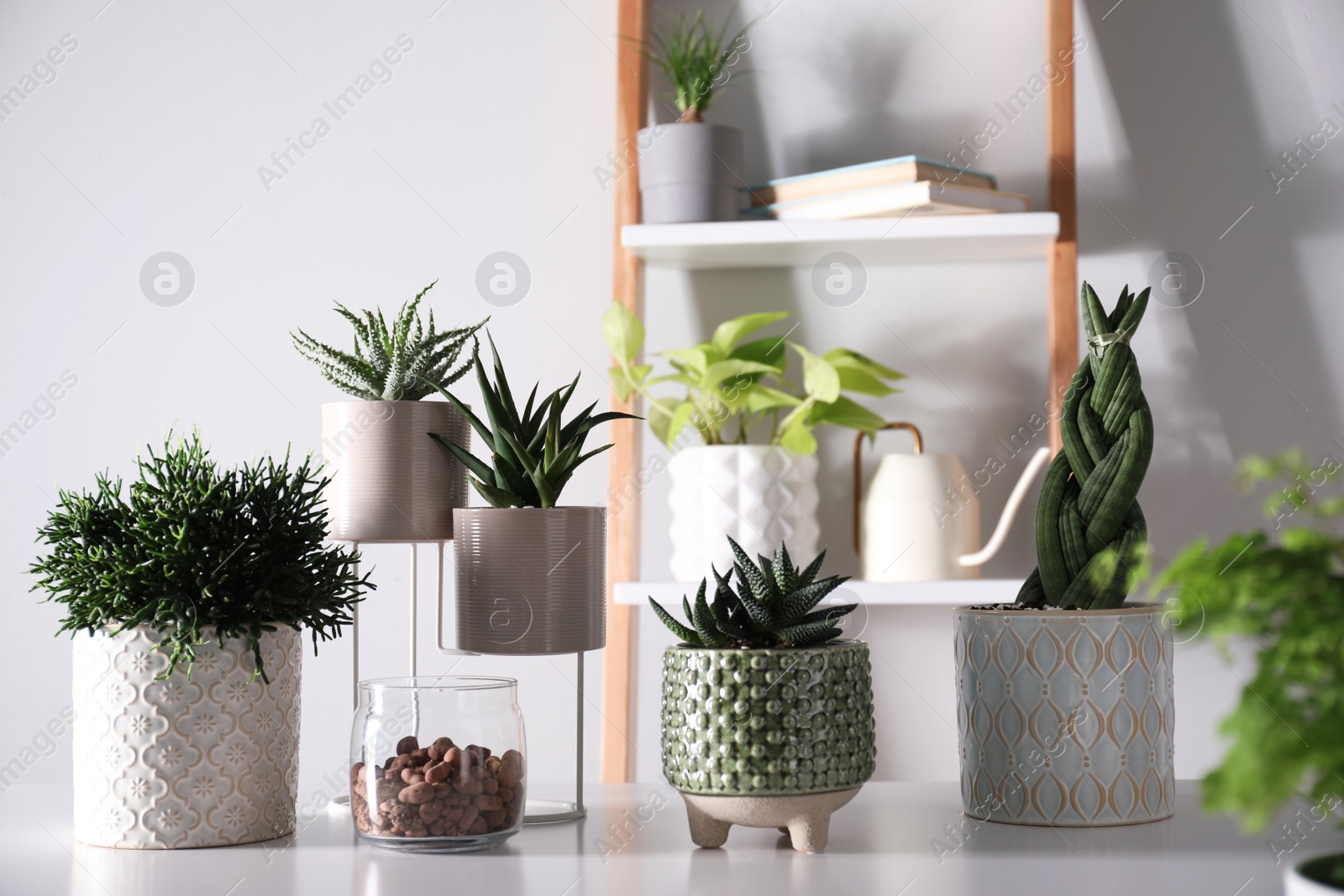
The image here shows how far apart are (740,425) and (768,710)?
0.61m

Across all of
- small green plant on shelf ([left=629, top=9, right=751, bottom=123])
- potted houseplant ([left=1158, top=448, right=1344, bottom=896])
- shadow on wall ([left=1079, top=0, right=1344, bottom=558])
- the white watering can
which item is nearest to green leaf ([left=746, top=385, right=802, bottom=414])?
the white watering can

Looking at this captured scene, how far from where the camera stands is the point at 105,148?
1434mm

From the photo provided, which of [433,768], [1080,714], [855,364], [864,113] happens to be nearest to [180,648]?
[433,768]

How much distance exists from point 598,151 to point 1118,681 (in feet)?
2.99

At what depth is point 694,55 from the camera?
1.22 meters

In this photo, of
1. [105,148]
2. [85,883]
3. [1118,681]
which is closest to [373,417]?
[85,883]

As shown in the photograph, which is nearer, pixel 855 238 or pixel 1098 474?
pixel 1098 474

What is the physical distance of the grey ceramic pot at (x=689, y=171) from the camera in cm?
116

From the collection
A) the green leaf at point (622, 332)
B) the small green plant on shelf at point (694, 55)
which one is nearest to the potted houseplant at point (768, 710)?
the green leaf at point (622, 332)

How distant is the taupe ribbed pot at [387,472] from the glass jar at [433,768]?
13 centimetres

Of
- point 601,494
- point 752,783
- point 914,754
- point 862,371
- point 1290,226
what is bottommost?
point 914,754

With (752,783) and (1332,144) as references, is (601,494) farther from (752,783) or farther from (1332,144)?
(1332,144)

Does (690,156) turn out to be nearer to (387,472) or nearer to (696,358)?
(696,358)

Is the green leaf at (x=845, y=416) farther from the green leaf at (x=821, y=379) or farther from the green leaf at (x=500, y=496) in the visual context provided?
the green leaf at (x=500, y=496)
